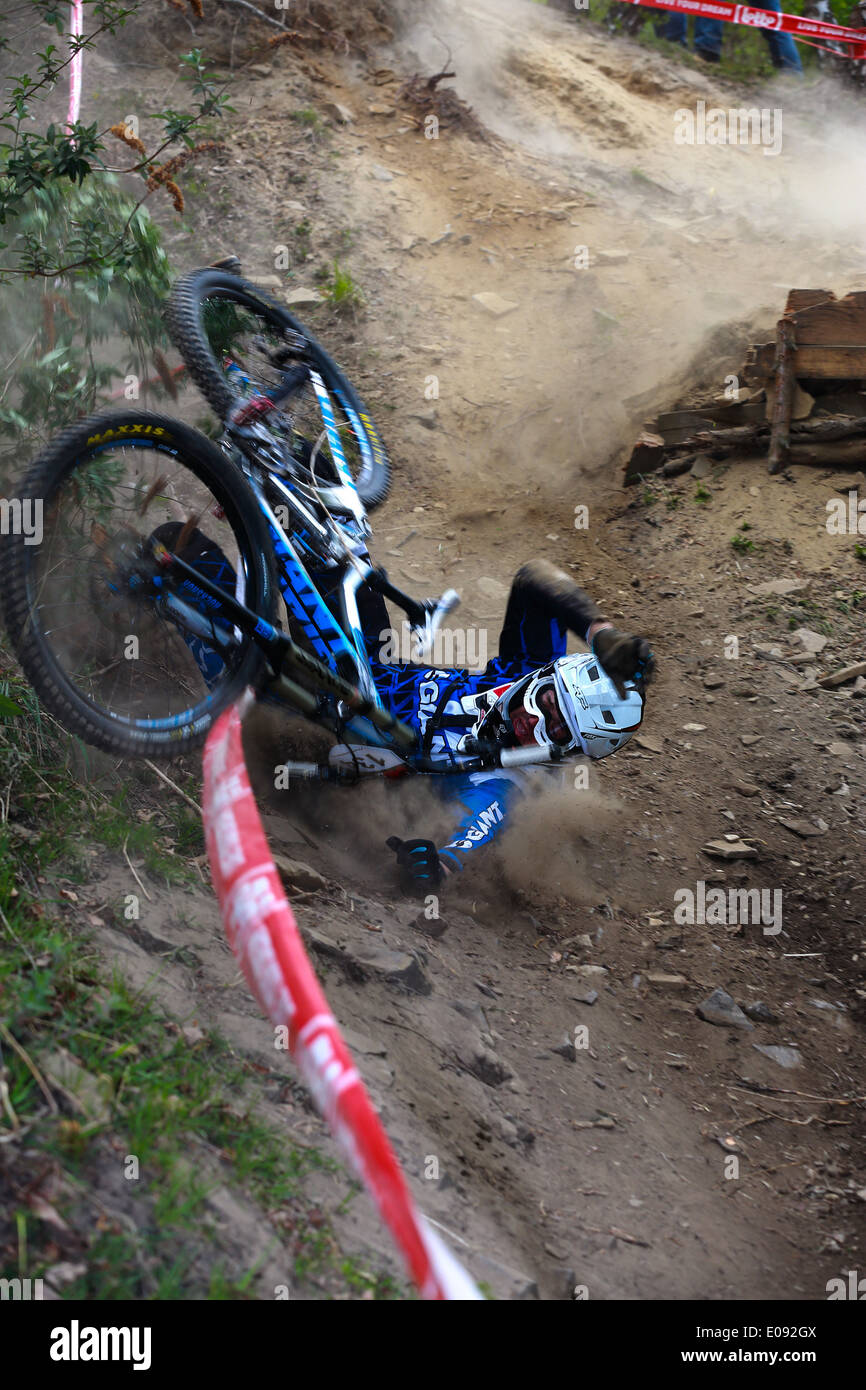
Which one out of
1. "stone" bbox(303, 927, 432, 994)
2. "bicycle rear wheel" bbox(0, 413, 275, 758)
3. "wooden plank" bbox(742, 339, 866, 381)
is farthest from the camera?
"wooden plank" bbox(742, 339, 866, 381)

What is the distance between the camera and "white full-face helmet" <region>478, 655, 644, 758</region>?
3756mm

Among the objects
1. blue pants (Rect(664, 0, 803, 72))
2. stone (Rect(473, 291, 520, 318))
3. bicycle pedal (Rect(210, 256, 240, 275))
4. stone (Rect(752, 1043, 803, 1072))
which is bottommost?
stone (Rect(752, 1043, 803, 1072))

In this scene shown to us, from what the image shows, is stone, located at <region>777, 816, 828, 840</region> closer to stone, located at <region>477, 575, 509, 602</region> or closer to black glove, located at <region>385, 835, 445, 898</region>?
black glove, located at <region>385, 835, 445, 898</region>

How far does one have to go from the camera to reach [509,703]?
13.2ft

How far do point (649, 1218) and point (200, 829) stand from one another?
6.33 feet

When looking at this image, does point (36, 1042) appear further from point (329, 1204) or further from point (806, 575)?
point (806, 575)

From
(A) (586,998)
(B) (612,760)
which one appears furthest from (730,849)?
(A) (586,998)

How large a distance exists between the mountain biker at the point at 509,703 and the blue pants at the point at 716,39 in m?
11.3

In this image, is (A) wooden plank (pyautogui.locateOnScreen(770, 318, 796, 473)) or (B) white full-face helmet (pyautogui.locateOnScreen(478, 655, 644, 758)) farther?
(A) wooden plank (pyautogui.locateOnScreen(770, 318, 796, 473))

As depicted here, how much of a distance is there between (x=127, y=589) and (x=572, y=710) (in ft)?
5.69

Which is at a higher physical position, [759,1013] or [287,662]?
[287,662]

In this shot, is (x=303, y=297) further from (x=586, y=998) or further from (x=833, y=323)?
(x=586, y=998)

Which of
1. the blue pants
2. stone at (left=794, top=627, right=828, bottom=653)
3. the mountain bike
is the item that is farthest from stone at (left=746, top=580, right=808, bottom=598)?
the blue pants

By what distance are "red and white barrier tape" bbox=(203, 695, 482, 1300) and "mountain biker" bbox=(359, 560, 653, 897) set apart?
1.37 m
